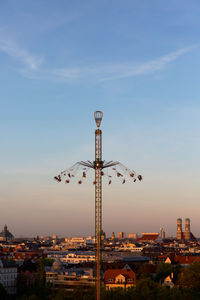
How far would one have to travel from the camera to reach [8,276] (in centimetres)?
11619

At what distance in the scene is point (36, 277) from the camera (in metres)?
116

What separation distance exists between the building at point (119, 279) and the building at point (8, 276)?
21.5m

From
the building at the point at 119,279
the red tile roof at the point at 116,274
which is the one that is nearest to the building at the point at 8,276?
the red tile roof at the point at 116,274

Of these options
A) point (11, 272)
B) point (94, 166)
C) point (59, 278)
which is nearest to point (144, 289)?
point (59, 278)

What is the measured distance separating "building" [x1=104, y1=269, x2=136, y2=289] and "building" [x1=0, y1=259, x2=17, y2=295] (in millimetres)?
21520

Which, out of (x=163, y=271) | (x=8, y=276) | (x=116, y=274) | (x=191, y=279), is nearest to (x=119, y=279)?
(x=116, y=274)

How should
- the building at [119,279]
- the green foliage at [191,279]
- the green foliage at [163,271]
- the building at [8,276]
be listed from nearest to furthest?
1. the green foliage at [191,279]
2. the building at [119,279]
3. the green foliage at [163,271]
4. the building at [8,276]

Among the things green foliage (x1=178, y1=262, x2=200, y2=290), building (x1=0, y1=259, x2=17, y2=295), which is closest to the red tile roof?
green foliage (x1=178, y1=262, x2=200, y2=290)

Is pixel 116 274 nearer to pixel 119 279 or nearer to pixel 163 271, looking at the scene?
pixel 119 279

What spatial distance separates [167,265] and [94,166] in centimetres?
7894

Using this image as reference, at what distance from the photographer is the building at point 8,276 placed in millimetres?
114312

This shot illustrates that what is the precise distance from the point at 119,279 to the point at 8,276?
2605 cm

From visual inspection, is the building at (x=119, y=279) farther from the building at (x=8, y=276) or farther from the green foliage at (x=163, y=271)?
the building at (x=8, y=276)

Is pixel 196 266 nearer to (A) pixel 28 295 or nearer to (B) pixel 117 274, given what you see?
(B) pixel 117 274
